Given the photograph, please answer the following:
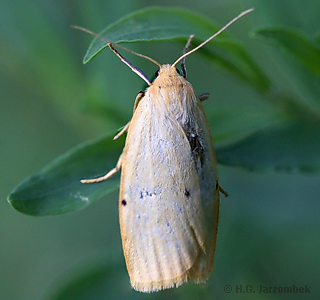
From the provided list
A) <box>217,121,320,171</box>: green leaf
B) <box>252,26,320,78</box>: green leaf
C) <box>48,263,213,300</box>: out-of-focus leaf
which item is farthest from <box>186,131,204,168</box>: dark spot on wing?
<box>48,263,213,300</box>: out-of-focus leaf

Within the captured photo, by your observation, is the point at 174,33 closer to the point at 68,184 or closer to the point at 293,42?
the point at 293,42

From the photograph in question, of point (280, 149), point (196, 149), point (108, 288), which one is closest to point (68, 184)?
point (196, 149)

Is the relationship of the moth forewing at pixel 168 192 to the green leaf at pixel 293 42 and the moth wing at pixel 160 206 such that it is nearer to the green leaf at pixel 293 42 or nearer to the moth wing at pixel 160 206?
the moth wing at pixel 160 206

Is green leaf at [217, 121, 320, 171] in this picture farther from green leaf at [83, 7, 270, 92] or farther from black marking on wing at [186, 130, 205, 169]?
green leaf at [83, 7, 270, 92]

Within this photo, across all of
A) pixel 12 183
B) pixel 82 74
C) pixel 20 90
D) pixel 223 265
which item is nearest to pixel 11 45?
pixel 82 74

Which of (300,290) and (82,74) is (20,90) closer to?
(82,74)

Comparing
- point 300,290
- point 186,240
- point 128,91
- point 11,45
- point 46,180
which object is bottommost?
point 300,290
